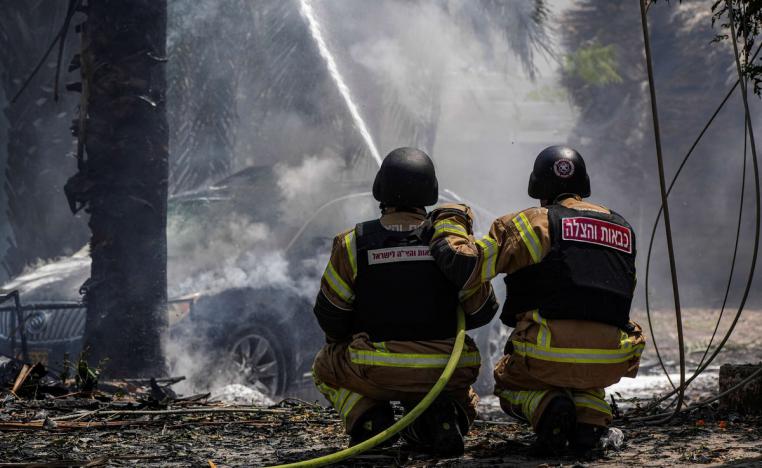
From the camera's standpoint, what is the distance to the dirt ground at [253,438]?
386 cm

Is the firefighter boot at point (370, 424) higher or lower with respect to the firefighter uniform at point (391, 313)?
lower

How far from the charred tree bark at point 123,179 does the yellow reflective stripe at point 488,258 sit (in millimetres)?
4123

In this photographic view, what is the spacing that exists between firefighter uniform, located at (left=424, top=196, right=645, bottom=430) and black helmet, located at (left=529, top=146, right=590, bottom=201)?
0.51 feet

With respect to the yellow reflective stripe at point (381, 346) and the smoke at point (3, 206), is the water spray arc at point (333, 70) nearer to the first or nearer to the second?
the smoke at point (3, 206)

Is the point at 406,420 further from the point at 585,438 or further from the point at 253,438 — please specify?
the point at 253,438

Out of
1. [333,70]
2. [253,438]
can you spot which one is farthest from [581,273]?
[333,70]

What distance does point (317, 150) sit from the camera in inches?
460

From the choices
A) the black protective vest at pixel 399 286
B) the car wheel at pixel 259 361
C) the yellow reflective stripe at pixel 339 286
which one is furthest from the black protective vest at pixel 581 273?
the car wheel at pixel 259 361

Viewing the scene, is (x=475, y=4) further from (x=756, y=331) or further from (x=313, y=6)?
(x=756, y=331)

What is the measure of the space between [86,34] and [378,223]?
4.23 metres

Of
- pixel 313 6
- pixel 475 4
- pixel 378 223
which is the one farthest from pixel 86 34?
pixel 475 4

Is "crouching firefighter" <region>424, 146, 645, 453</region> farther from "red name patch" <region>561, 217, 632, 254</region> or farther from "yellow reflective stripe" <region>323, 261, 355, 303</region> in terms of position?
"yellow reflective stripe" <region>323, 261, 355, 303</region>

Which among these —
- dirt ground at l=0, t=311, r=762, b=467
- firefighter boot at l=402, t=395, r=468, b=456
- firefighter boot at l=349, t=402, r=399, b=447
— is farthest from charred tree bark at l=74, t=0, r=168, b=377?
firefighter boot at l=402, t=395, r=468, b=456

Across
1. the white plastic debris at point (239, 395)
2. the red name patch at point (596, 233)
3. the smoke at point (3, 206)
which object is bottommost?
the white plastic debris at point (239, 395)
